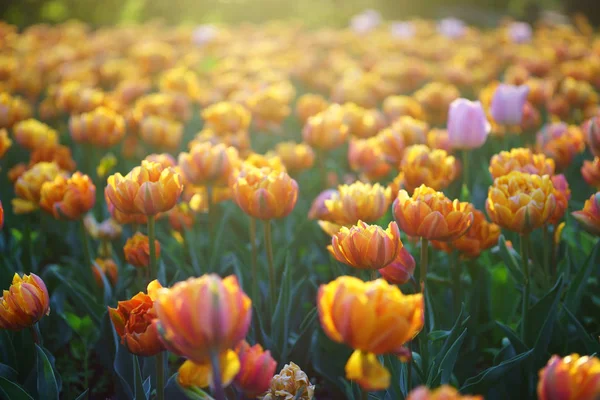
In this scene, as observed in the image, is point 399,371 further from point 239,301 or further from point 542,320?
point 239,301

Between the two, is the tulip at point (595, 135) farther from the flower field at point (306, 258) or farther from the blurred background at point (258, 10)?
the blurred background at point (258, 10)

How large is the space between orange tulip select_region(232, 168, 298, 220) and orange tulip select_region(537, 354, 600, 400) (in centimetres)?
92

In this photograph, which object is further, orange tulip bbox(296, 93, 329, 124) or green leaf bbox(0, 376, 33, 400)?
orange tulip bbox(296, 93, 329, 124)

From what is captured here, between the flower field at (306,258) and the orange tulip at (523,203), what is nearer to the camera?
the flower field at (306,258)

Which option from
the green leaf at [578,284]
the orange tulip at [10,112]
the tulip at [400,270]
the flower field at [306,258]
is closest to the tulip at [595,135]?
the flower field at [306,258]

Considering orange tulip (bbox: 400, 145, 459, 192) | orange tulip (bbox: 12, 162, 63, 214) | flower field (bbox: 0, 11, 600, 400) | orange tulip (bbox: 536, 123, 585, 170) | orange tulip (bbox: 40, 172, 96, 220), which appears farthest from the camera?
orange tulip (bbox: 536, 123, 585, 170)

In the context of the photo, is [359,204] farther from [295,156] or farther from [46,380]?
[295,156]

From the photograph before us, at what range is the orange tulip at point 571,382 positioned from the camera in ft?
2.91

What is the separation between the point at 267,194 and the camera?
164cm

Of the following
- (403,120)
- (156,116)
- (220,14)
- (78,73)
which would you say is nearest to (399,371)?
(403,120)

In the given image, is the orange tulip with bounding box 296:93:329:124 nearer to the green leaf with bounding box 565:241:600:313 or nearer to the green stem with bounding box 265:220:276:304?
the green stem with bounding box 265:220:276:304

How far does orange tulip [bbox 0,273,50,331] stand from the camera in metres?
1.43

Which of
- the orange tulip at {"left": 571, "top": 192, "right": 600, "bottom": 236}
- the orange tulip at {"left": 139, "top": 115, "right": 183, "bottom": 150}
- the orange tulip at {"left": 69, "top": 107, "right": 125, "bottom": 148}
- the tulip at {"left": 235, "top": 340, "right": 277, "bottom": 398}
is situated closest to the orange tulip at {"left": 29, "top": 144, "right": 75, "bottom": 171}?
the orange tulip at {"left": 69, "top": 107, "right": 125, "bottom": 148}

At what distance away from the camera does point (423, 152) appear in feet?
7.01
